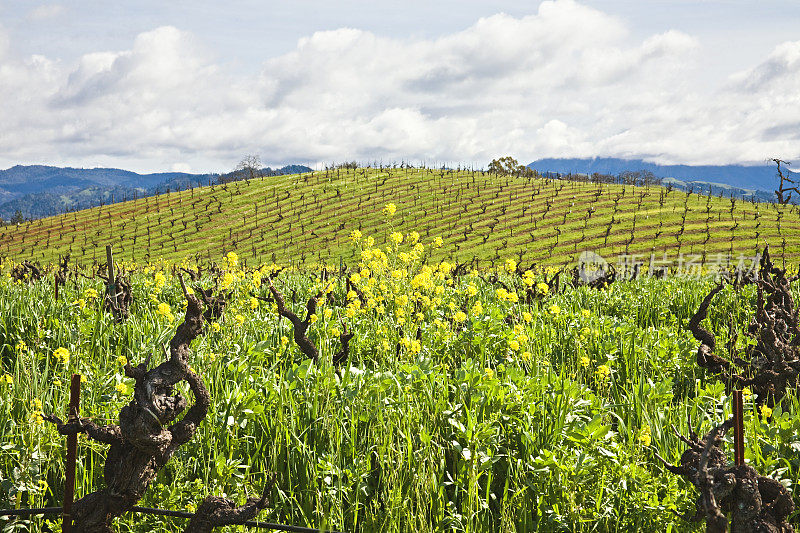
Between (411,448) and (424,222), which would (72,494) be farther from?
(424,222)

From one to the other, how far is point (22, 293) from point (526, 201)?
297ft

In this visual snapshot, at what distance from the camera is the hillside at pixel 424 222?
71.3 meters

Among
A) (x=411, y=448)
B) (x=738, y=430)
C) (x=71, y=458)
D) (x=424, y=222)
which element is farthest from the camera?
(x=424, y=222)

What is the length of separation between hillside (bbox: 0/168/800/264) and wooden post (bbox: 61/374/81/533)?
55.5 metres

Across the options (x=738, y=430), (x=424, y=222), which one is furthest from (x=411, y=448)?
(x=424, y=222)

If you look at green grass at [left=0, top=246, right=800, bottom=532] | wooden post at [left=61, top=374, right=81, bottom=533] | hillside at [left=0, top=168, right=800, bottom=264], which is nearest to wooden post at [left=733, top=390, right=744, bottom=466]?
green grass at [left=0, top=246, right=800, bottom=532]

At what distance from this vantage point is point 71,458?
7.86 ft

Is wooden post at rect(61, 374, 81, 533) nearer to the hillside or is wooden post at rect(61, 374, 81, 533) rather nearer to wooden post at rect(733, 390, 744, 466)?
wooden post at rect(733, 390, 744, 466)

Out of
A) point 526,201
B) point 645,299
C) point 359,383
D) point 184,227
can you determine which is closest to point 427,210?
point 526,201

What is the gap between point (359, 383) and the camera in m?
4.24

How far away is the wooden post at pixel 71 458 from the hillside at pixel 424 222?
55.5 metres

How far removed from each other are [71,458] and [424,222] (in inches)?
3366

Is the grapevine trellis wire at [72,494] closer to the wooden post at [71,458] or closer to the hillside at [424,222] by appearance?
the wooden post at [71,458]

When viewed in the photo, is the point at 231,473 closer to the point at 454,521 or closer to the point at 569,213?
the point at 454,521
